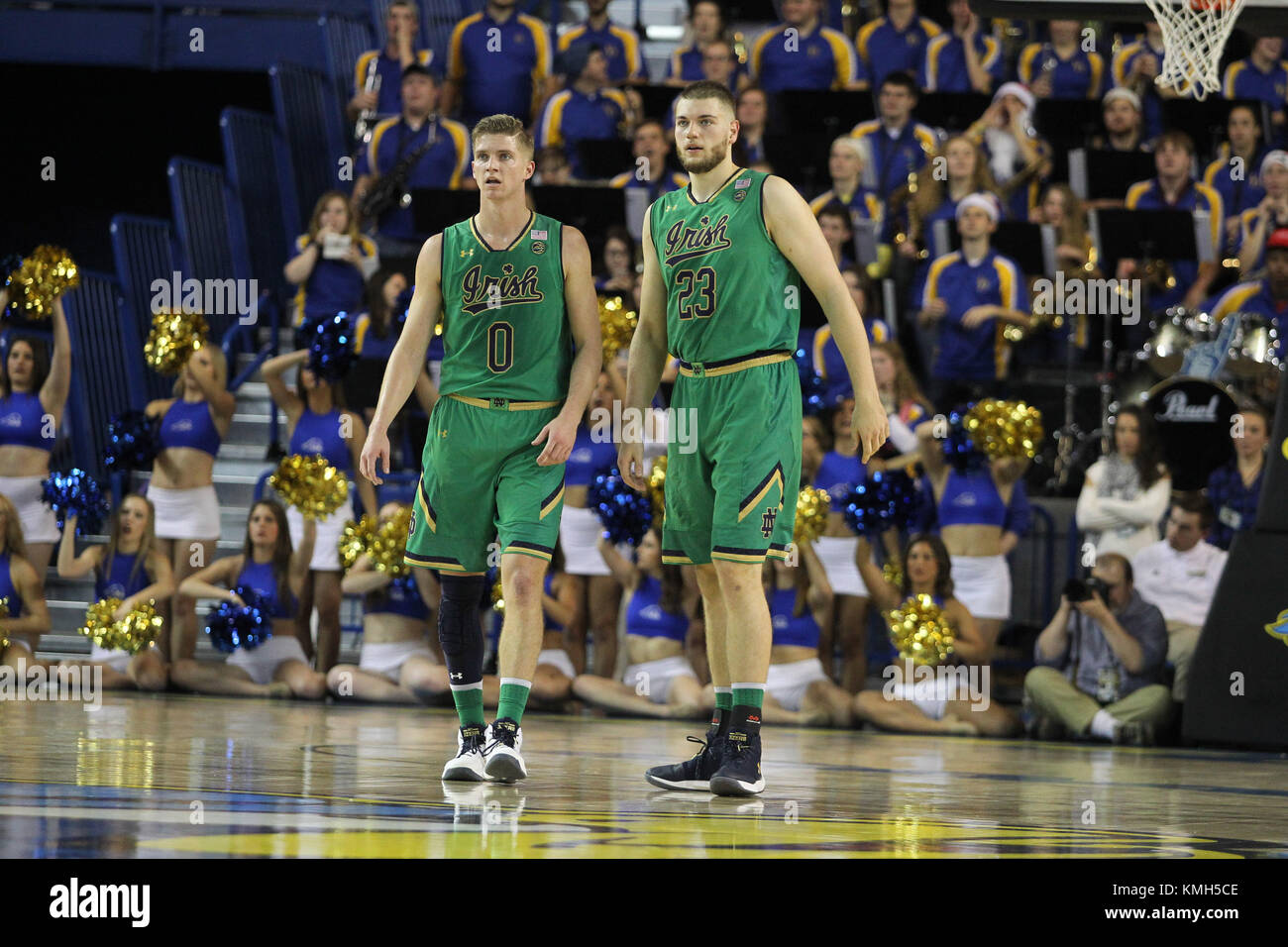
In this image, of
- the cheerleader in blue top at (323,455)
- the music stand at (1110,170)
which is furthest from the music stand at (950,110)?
the cheerleader in blue top at (323,455)

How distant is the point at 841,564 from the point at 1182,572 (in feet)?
6.55

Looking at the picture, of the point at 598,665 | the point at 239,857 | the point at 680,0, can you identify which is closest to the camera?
the point at 239,857

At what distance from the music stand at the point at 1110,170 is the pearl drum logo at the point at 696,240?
843cm

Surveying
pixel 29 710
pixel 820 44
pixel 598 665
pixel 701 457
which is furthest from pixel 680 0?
pixel 701 457

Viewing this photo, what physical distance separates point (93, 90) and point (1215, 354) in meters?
11.3

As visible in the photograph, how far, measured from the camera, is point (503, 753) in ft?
19.4

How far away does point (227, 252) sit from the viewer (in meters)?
14.3

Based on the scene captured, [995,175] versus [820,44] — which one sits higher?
[820,44]

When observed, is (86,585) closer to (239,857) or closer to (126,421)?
(126,421)

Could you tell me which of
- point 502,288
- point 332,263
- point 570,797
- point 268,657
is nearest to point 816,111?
point 332,263

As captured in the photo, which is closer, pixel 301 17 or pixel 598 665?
pixel 598 665

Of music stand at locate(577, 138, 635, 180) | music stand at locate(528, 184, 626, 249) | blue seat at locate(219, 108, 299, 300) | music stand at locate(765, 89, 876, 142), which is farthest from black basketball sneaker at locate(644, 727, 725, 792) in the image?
blue seat at locate(219, 108, 299, 300)

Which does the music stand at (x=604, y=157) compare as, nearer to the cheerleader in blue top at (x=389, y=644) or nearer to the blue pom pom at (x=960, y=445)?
the cheerleader in blue top at (x=389, y=644)

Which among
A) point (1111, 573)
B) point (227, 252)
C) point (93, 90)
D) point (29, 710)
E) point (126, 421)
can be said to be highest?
point (93, 90)
